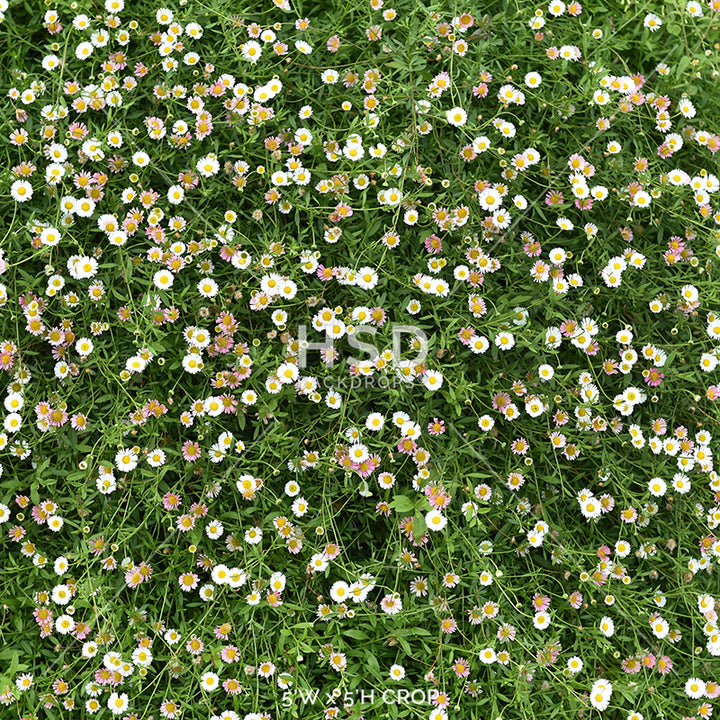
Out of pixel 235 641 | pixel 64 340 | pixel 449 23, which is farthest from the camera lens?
pixel 449 23

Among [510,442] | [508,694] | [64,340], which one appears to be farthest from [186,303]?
[508,694]

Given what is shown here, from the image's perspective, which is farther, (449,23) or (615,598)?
(449,23)

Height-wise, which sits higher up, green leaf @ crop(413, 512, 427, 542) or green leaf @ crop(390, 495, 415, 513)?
green leaf @ crop(390, 495, 415, 513)

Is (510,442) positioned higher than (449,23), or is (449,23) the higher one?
(449,23)

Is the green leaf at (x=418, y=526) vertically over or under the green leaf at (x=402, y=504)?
under

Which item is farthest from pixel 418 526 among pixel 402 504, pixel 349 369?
pixel 349 369

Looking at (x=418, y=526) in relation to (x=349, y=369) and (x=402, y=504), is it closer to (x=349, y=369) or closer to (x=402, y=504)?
(x=402, y=504)

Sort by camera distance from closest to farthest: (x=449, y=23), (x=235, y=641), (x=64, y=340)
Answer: (x=235, y=641) → (x=64, y=340) → (x=449, y=23)

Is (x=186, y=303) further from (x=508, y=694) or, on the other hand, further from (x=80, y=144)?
(x=508, y=694)
